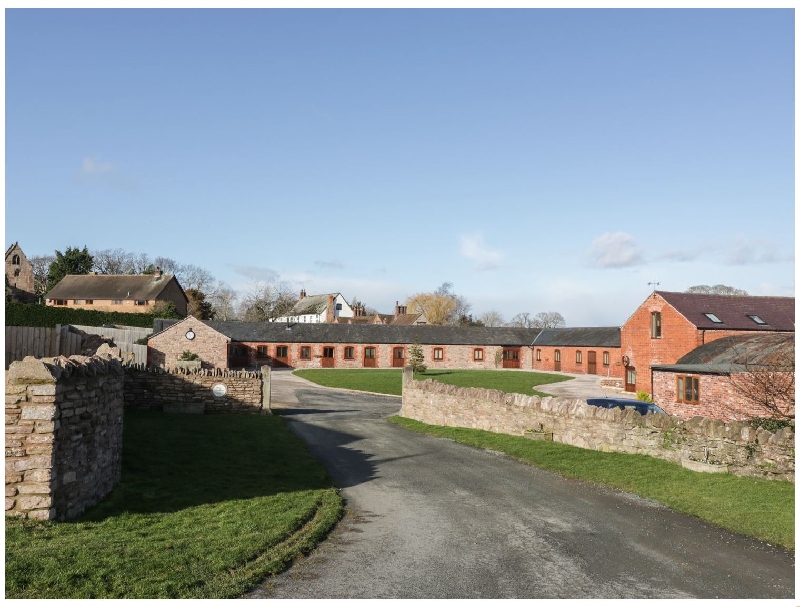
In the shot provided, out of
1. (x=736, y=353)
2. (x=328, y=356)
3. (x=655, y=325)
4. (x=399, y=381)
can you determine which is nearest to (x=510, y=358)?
(x=328, y=356)

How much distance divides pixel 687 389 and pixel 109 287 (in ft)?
219

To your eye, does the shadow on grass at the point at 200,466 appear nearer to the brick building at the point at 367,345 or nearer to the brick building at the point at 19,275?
the brick building at the point at 367,345

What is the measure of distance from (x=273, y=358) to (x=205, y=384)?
34083mm

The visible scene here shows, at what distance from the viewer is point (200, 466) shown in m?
13.8

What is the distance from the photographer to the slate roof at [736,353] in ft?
73.8

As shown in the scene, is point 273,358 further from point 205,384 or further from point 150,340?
point 205,384

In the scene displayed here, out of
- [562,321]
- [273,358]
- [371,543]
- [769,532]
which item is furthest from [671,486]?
[562,321]

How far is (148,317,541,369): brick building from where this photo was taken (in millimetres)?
57688

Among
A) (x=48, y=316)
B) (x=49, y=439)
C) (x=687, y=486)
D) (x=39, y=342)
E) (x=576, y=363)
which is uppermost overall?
(x=48, y=316)

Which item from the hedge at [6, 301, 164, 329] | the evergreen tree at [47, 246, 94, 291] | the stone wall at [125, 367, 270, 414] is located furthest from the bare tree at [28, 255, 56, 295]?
the stone wall at [125, 367, 270, 414]

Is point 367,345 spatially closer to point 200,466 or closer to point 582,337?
point 582,337

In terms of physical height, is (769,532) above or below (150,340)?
below

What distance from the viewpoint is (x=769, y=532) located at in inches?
387

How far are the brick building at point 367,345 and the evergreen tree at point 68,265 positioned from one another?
35.8 meters
